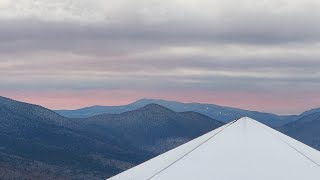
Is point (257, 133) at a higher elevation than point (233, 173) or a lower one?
higher

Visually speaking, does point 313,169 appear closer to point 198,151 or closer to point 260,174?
point 260,174

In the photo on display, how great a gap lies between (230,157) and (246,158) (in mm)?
656

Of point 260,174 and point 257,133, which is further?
point 257,133

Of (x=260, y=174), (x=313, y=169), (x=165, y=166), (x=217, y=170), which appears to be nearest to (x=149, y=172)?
(x=165, y=166)

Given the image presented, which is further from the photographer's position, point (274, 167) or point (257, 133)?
point (257, 133)

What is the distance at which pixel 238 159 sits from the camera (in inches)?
949

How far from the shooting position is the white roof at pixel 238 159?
23.3 m

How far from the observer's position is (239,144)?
980 inches

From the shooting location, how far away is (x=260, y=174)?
2316 centimetres

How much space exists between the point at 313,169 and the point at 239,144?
320cm

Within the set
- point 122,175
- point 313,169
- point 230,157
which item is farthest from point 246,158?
point 122,175

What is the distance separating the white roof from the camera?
76.4 ft

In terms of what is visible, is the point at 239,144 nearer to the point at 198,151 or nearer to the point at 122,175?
the point at 198,151

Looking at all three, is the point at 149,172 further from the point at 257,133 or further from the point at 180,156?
the point at 257,133
